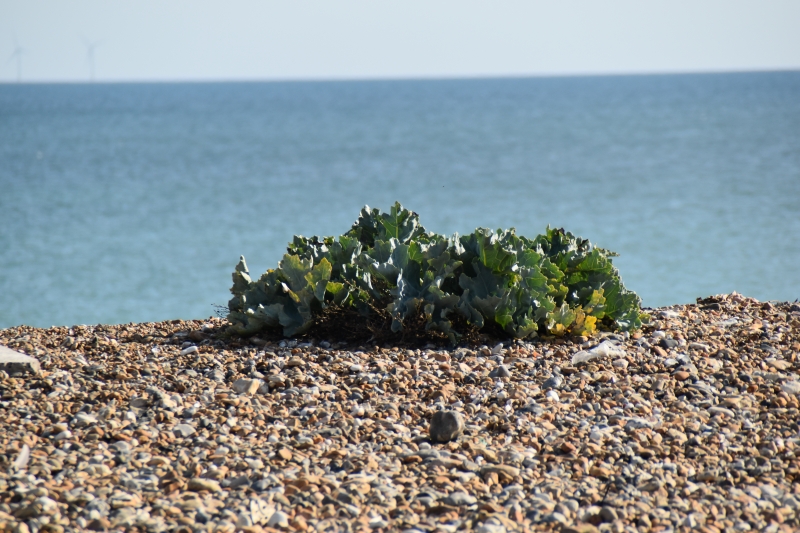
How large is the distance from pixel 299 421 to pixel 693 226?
59.5ft

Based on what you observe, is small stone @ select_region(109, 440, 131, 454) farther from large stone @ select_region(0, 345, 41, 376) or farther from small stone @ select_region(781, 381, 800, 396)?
small stone @ select_region(781, 381, 800, 396)

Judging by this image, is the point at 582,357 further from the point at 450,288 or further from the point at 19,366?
the point at 19,366

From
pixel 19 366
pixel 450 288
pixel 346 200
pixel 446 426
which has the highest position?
pixel 346 200

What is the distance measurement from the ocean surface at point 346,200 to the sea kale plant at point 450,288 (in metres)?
9.66

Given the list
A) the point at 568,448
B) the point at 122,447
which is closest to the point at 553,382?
the point at 568,448

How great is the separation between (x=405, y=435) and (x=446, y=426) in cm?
17

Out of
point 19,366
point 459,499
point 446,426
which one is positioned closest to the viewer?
point 459,499

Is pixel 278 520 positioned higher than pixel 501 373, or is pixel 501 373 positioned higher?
pixel 501 373

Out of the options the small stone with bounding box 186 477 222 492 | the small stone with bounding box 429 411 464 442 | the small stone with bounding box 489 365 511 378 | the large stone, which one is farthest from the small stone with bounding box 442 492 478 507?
the large stone

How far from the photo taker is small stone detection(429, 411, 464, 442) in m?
3.12

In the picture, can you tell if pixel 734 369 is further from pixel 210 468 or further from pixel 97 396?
pixel 97 396

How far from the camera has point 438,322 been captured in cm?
431

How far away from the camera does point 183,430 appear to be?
3.16m

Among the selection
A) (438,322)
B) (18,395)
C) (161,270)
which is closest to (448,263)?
(438,322)
